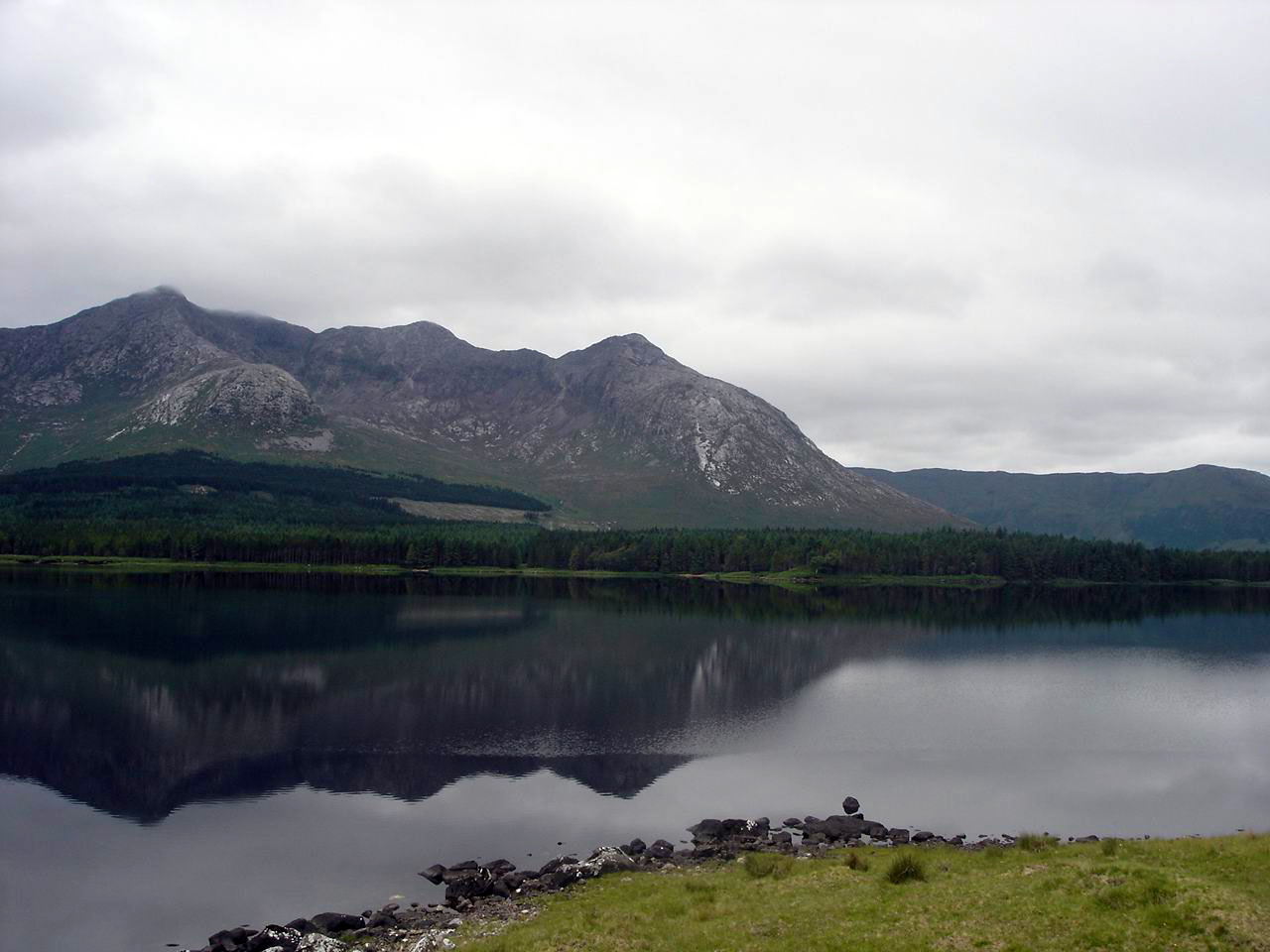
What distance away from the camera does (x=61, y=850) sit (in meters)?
35.5

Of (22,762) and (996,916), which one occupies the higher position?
(996,916)

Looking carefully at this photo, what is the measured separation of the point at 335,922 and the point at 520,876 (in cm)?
664

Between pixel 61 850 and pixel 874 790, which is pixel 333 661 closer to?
pixel 61 850

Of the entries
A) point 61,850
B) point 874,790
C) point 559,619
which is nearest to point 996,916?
point 874,790

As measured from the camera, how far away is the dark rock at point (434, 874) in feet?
107

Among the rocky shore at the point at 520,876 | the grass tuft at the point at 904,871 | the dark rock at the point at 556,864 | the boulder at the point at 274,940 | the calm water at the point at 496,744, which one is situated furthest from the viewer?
the calm water at the point at 496,744

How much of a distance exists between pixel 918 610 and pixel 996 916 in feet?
429

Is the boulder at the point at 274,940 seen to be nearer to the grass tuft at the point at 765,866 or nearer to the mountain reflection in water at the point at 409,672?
the grass tuft at the point at 765,866

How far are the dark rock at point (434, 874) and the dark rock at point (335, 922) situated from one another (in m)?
4.39

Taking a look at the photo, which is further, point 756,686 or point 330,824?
point 756,686

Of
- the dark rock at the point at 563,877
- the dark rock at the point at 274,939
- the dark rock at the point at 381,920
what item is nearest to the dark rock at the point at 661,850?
the dark rock at the point at 563,877

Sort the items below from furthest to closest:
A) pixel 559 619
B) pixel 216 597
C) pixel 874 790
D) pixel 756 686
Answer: pixel 216 597 → pixel 559 619 → pixel 756 686 → pixel 874 790

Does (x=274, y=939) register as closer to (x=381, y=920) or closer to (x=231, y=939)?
(x=231, y=939)

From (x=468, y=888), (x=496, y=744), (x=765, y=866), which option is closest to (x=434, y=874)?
(x=468, y=888)
